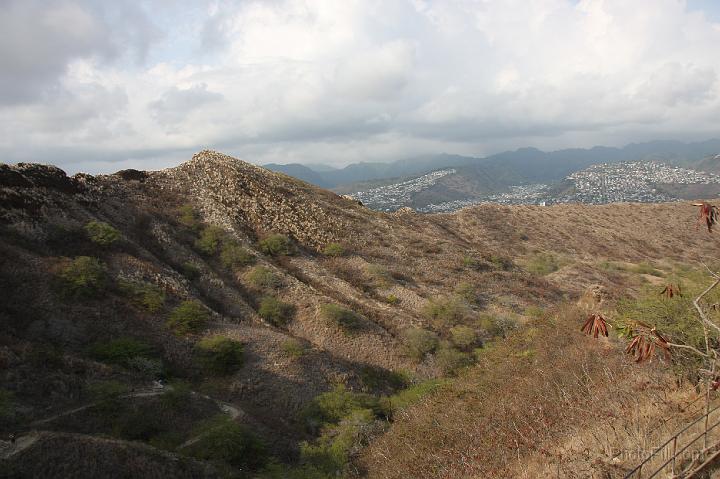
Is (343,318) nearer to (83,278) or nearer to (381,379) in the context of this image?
(381,379)


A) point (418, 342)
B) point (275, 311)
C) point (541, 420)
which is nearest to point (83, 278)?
point (275, 311)

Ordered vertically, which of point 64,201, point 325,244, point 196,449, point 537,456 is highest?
point 64,201

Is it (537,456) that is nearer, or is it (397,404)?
(537,456)

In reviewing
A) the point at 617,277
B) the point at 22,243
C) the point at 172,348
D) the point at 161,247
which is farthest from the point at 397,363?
the point at 617,277

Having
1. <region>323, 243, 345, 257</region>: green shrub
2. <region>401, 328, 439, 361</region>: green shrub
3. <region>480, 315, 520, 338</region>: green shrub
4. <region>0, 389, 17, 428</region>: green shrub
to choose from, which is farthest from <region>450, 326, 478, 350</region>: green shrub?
<region>0, 389, 17, 428</region>: green shrub

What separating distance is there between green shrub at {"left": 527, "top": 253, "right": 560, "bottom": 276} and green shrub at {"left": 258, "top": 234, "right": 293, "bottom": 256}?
3076cm

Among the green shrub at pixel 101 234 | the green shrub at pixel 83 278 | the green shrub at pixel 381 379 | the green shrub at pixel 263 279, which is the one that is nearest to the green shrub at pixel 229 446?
the green shrub at pixel 381 379

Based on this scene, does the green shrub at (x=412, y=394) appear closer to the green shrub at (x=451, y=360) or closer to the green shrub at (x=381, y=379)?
the green shrub at (x=381, y=379)

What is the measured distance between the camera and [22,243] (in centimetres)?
2617

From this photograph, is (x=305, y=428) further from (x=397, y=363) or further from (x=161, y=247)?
(x=161, y=247)

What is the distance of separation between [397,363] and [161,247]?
19.9 meters

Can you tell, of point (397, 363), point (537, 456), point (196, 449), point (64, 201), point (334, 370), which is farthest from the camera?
point (64, 201)

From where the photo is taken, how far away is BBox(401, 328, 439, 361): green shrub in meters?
29.2

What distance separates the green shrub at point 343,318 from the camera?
3000cm
